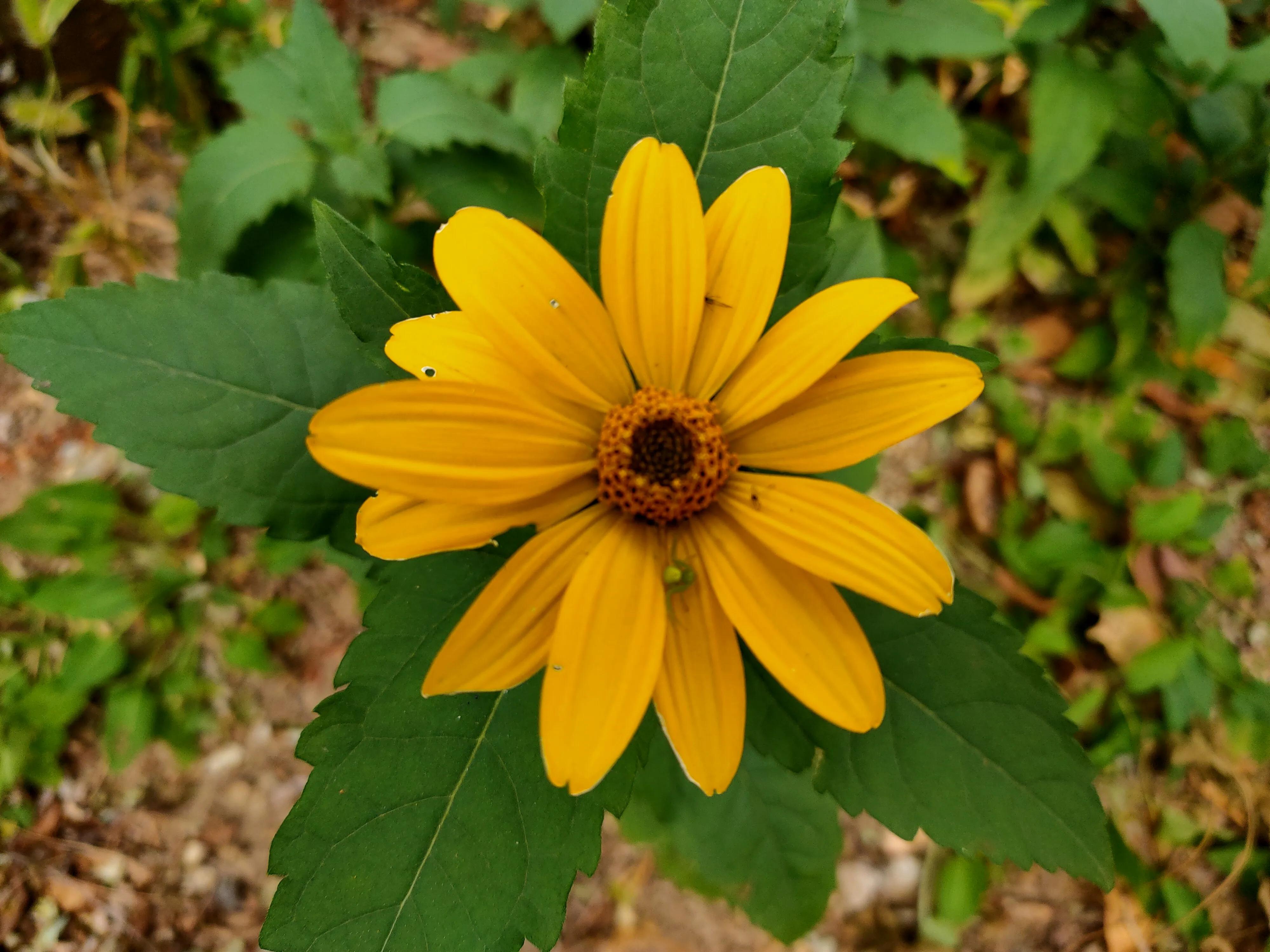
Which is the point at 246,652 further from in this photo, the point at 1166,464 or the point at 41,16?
the point at 1166,464

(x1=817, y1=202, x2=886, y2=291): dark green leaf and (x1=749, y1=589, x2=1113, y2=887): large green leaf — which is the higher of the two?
(x1=817, y1=202, x2=886, y2=291): dark green leaf

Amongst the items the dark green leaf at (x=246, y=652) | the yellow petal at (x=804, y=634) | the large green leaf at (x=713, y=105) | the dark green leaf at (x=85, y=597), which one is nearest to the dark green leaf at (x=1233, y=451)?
the large green leaf at (x=713, y=105)

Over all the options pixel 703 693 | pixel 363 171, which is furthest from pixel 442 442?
pixel 363 171

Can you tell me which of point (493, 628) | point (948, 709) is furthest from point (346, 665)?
point (948, 709)

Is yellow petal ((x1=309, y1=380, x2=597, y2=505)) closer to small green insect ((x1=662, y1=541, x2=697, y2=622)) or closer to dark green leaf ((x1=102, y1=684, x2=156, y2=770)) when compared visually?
small green insect ((x1=662, y1=541, x2=697, y2=622))

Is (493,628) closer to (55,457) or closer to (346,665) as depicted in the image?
(346,665)

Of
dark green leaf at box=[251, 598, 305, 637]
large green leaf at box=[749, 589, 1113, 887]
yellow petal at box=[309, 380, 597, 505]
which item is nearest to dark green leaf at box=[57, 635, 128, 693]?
dark green leaf at box=[251, 598, 305, 637]
